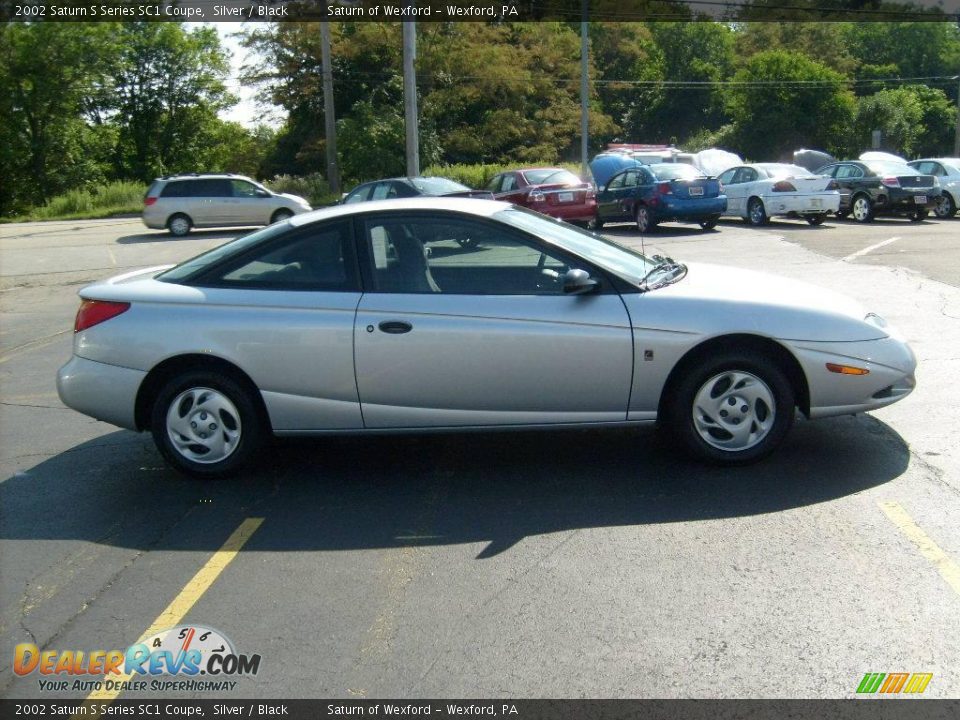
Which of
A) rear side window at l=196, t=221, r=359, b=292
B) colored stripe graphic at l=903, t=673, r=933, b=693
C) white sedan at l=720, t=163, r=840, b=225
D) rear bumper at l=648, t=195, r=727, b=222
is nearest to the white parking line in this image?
white sedan at l=720, t=163, r=840, b=225

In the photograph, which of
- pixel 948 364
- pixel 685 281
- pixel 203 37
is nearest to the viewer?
pixel 685 281

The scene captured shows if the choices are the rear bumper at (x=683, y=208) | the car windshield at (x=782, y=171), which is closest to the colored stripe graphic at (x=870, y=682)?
the rear bumper at (x=683, y=208)

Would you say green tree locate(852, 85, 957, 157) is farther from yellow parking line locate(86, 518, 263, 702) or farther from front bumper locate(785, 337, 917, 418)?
yellow parking line locate(86, 518, 263, 702)

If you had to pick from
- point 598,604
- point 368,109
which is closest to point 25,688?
point 598,604

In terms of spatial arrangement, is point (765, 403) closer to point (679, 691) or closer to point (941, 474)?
point (941, 474)

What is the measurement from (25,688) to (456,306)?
113 inches

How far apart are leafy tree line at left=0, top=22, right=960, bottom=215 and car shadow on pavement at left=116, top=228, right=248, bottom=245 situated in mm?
17102

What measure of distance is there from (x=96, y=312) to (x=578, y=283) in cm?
286

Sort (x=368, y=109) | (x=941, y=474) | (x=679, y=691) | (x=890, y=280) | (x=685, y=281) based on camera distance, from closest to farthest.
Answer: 1. (x=679, y=691)
2. (x=941, y=474)
3. (x=685, y=281)
4. (x=890, y=280)
5. (x=368, y=109)

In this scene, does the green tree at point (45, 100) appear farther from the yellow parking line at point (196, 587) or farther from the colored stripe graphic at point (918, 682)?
the colored stripe graphic at point (918, 682)

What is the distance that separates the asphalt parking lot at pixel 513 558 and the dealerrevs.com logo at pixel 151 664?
69mm

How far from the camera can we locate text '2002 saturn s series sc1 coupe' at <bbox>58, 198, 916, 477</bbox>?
5.54 m

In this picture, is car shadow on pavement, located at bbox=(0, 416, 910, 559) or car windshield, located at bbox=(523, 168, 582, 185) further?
car windshield, located at bbox=(523, 168, 582, 185)

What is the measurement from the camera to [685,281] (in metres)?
5.91
